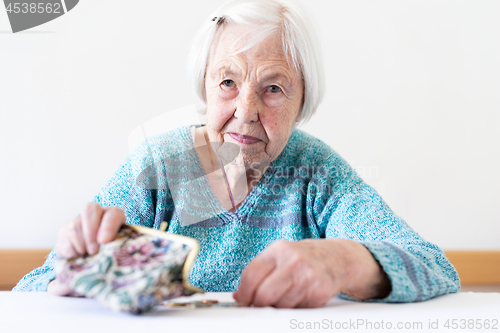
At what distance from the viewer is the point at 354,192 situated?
3.03 ft

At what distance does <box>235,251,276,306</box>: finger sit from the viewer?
0.50 m

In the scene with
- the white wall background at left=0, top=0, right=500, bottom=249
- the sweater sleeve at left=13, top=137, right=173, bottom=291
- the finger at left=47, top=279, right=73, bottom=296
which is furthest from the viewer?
the white wall background at left=0, top=0, right=500, bottom=249

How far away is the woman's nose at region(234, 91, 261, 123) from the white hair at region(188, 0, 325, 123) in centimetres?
10

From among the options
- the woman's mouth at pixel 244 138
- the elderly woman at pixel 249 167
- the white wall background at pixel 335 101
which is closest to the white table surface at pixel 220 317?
the elderly woman at pixel 249 167

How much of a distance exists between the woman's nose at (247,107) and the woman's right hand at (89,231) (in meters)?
0.43

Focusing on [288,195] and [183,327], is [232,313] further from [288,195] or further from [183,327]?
[288,195]

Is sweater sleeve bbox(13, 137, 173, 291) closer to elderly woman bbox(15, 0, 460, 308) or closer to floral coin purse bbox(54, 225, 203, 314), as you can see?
elderly woman bbox(15, 0, 460, 308)

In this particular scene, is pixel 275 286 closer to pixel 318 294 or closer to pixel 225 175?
pixel 318 294

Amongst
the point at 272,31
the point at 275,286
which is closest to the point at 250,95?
the point at 272,31

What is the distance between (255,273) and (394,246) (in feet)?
0.82

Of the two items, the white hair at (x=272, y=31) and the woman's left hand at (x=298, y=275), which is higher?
the white hair at (x=272, y=31)

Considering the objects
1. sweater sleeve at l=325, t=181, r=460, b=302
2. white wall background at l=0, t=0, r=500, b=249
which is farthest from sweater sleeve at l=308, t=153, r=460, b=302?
white wall background at l=0, t=0, r=500, b=249

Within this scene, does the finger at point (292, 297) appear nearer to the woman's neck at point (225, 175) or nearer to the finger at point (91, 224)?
the finger at point (91, 224)

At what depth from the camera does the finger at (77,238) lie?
49 centimetres
